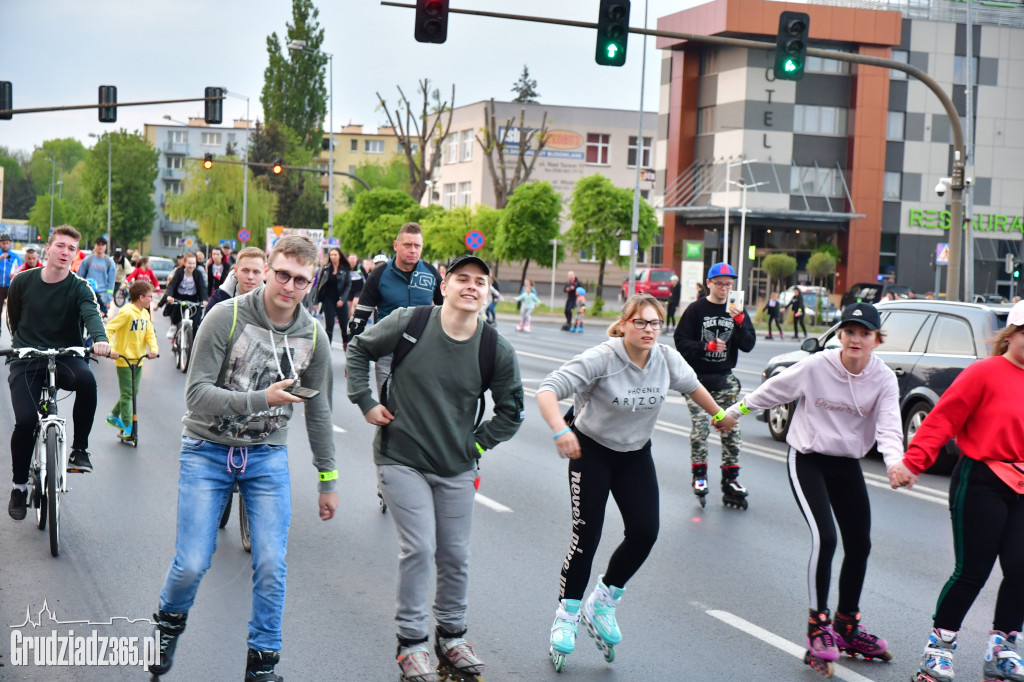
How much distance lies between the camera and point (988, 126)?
6762cm

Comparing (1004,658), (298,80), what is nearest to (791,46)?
(1004,658)

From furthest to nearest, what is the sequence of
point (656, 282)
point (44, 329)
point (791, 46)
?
point (656, 282)
point (791, 46)
point (44, 329)

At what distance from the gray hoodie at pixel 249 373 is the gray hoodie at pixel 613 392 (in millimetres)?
1099

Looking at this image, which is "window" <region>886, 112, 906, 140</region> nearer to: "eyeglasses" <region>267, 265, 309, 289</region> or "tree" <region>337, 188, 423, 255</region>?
"tree" <region>337, 188, 423, 255</region>

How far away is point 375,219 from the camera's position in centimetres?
6681

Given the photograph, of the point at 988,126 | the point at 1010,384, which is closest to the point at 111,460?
the point at 1010,384

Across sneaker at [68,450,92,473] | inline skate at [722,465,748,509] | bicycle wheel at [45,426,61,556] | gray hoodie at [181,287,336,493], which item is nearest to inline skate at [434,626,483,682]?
gray hoodie at [181,287,336,493]

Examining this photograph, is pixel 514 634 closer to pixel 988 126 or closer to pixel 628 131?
pixel 988 126

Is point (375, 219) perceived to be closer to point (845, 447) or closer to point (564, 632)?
point (845, 447)

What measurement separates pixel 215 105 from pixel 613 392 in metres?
27.1

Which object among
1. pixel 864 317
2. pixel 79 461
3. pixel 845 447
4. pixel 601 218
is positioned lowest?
pixel 79 461

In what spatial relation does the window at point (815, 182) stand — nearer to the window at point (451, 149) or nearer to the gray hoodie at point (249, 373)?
the window at point (451, 149)

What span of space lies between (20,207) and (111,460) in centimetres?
16833

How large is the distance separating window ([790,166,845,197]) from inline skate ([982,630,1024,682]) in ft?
204
